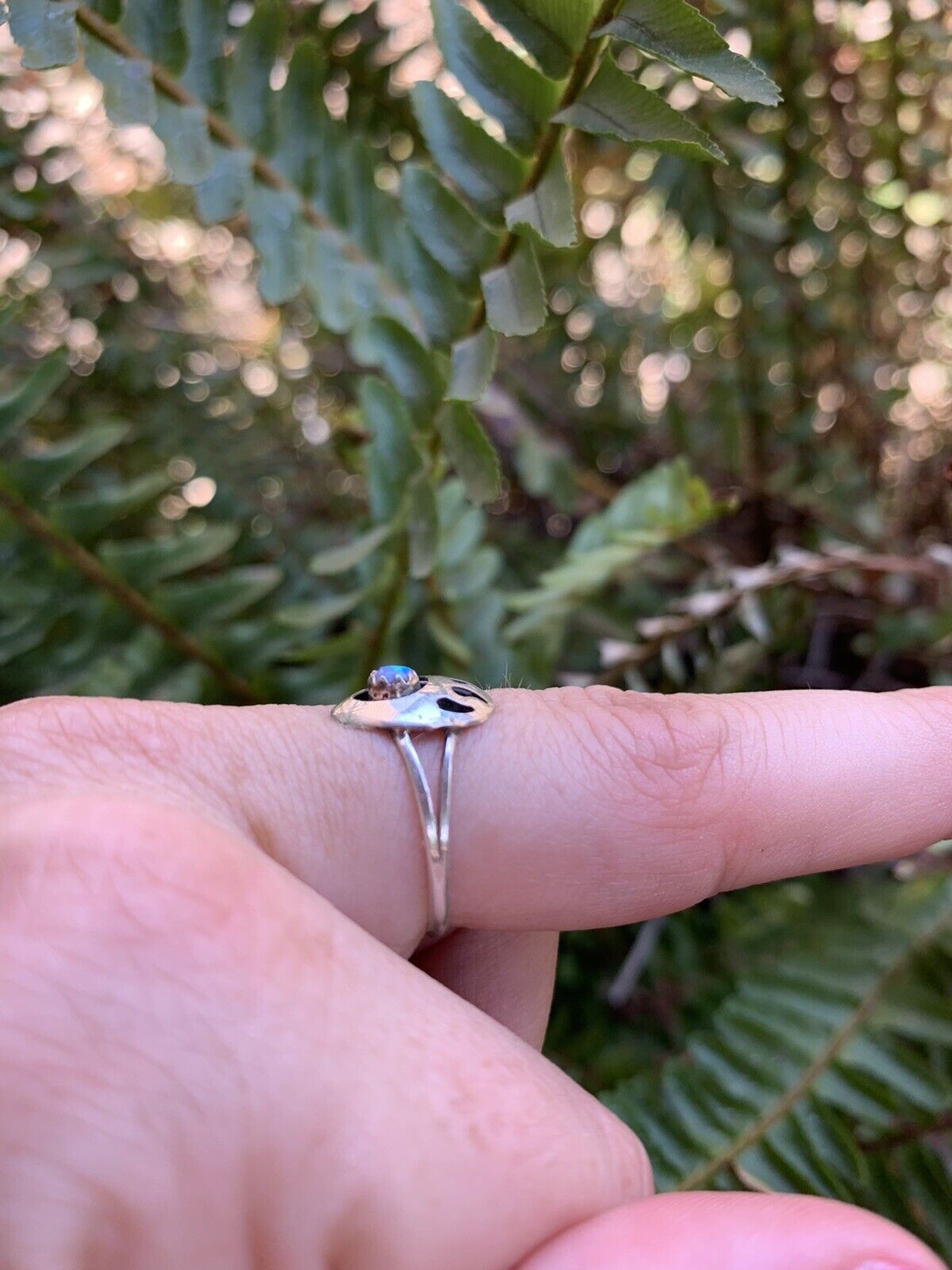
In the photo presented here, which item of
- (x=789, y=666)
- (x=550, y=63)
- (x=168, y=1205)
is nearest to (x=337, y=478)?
(x=789, y=666)

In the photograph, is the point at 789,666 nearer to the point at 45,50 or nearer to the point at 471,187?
the point at 471,187

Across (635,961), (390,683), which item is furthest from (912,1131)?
(390,683)

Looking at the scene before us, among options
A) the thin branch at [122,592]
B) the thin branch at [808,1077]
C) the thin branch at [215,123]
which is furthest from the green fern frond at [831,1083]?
the thin branch at [215,123]

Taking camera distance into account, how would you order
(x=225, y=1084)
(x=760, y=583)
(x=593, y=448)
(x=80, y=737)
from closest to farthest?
1. (x=225, y=1084)
2. (x=80, y=737)
3. (x=760, y=583)
4. (x=593, y=448)

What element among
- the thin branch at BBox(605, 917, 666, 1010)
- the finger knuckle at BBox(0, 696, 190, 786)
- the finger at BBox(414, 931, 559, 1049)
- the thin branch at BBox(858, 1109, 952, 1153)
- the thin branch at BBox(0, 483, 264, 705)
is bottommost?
the thin branch at BBox(605, 917, 666, 1010)

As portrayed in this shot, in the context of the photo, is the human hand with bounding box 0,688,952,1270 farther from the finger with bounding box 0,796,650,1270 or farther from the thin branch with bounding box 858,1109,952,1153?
the thin branch with bounding box 858,1109,952,1153

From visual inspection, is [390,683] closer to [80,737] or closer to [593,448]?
[80,737]

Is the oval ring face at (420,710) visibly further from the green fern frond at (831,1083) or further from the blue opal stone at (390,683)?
the green fern frond at (831,1083)

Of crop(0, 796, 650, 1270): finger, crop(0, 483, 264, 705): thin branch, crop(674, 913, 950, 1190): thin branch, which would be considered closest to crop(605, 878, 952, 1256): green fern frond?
crop(674, 913, 950, 1190): thin branch
